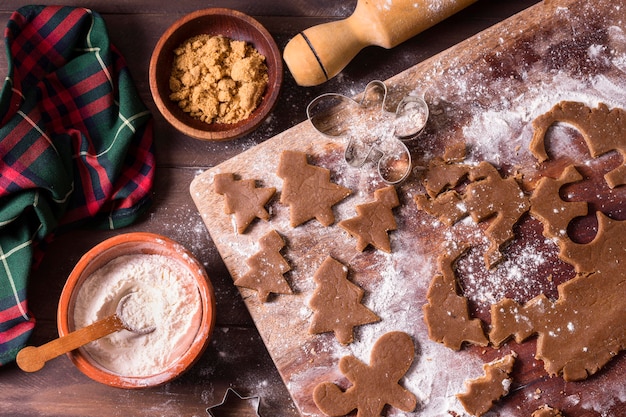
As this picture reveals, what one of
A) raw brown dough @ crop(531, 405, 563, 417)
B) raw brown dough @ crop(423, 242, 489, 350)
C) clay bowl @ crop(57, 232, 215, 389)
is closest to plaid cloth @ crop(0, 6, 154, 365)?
clay bowl @ crop(57, 232, 215, 389)

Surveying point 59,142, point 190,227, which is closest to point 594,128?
point 190,227

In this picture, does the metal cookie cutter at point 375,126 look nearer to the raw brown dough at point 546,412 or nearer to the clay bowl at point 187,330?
the clay bowl at point 187,330

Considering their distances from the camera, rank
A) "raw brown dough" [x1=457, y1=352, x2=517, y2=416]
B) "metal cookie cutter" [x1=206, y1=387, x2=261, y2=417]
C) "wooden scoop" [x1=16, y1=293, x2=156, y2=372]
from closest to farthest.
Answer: "wooden scoop" [x1=16, y1=293, x2=156, y2=372] < "raw brown dough" [x1=457, y1=352, x2=517, y2=416] < "metal cookie cutter" [x1=206, y1=387, x2=261, y2=417]

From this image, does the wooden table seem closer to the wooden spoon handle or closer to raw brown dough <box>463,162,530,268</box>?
the wooden spoon handle

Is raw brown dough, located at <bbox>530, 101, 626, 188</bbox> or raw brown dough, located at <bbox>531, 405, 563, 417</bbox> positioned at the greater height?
raw brown dough, located at <bbox>530, 101, 626, 188</bbox>

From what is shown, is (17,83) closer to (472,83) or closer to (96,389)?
(96,389)

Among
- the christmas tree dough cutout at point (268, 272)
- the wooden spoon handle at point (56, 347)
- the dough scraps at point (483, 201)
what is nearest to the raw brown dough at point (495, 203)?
the dough scraps at point (483, 201)

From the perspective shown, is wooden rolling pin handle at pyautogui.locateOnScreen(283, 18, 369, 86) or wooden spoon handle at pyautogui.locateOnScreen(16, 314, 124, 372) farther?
wooden rolling pin handle at pyautogui.locateOnScreen(283, 18, 369, 86)
